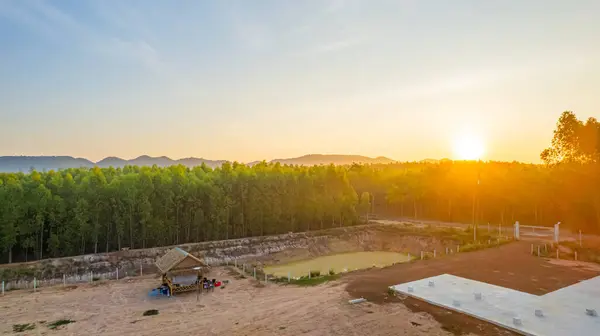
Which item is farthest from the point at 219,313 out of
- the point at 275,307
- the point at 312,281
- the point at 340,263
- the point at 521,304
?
the point at 340,263

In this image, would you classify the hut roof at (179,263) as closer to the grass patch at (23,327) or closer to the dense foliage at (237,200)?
the grass patch at (23,327)

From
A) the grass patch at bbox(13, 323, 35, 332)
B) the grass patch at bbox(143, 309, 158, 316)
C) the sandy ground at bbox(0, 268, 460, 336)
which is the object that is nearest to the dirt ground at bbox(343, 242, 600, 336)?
the sandy ground at bbox(0, 268, 460, 336)

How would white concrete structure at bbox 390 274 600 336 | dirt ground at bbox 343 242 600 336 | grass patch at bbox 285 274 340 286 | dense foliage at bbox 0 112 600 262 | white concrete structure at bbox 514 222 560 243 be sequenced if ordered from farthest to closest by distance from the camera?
1. white concrete structure at bbox 514 222 560 243
2. dense foliage at bbox 0 112 600 262
3. grass patch at bbox 285 274 340 286
4. dirt ground at bbox 343 242 600 336
5. white concrete structure at bbox 390 274 600 336

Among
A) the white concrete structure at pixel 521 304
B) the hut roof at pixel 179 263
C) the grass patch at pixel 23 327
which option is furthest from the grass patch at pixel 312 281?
the grass patch at pixel 23 327

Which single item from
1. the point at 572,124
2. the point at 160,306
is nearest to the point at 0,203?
the point at 160,306

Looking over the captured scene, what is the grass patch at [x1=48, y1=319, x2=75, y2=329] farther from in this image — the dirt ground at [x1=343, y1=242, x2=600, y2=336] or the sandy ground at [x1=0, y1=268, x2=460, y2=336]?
the dirt ground at [x1=343, y1=242, x2=600, y2=336]

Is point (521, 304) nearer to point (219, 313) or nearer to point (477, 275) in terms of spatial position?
point (477, 275)

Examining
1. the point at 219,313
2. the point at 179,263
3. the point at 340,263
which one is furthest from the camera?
the point at 340,263
